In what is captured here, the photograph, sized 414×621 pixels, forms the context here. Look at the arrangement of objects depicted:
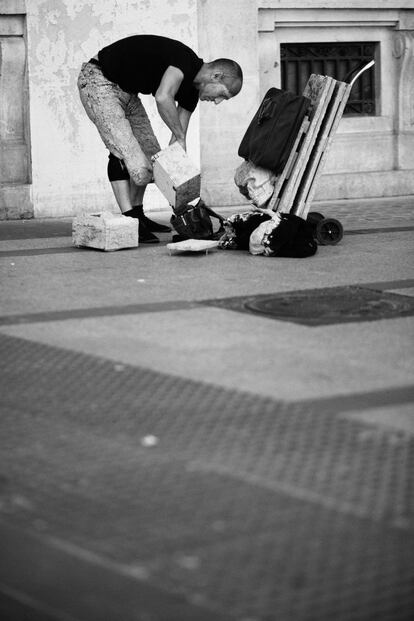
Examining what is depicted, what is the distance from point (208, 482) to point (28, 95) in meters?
8.56

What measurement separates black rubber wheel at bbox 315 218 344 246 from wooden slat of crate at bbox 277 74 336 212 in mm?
259

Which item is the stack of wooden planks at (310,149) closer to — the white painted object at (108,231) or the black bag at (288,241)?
the black bag at (288,241)

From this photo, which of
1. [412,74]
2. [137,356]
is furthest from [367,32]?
[137,356]

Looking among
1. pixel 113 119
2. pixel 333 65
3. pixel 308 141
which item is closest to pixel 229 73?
pixel 308 141

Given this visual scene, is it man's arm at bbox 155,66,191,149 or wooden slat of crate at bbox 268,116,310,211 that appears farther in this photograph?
wooden slat of crate at bbox 268,116,310,211

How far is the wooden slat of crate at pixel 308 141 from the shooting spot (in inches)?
365

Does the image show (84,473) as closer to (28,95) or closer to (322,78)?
(322,78)

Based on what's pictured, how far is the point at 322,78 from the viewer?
9375 millimetres

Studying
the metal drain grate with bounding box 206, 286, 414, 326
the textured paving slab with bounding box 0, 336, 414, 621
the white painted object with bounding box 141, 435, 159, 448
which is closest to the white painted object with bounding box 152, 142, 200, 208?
the metal drain grate with bounding box 206, 286, 414, 326

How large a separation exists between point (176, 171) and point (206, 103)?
350cm

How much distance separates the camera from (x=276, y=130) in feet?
29.8

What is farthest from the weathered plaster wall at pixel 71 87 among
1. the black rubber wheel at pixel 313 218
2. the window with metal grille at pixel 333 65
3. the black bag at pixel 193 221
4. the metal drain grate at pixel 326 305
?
the metal drain grate at pixel 326 305

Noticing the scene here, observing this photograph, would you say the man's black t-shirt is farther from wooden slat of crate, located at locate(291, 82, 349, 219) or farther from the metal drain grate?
the metal drain grate

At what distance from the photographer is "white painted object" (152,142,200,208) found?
364 inches
